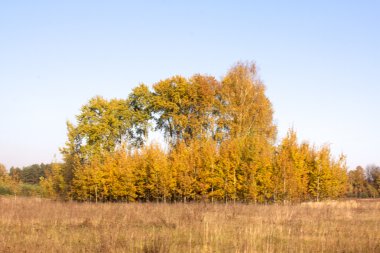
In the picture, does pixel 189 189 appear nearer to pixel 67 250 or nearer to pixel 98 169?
pixel 98 169

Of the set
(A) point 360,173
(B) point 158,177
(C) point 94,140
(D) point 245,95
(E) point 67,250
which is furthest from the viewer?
(A) point 360,173

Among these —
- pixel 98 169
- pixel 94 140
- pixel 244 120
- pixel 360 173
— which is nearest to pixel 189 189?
pixel 98 169

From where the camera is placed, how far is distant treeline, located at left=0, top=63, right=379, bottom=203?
31453 mm

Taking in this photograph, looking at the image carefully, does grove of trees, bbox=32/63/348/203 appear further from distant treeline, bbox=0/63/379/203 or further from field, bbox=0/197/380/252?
field, bbox=0/197/380/252

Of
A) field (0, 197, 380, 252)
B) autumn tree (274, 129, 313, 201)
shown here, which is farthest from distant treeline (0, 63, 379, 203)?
field (0, 197, 380, 252)

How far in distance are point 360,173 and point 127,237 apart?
7863 centimetres

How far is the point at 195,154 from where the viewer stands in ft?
110

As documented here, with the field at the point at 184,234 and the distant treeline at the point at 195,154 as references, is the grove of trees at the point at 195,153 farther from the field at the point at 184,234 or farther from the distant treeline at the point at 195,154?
the field at the point at 184,234

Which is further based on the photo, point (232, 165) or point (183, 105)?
point (183, 105)

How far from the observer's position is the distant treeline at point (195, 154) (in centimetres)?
3145

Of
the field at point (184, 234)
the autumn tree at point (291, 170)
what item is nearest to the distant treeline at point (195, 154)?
the autumn tree at point (291, 170)

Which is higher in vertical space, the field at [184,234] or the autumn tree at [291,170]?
the autumn tree at [291,170]

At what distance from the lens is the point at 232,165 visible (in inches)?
1244

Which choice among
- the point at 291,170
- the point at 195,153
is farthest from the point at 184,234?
the point at 195,153
